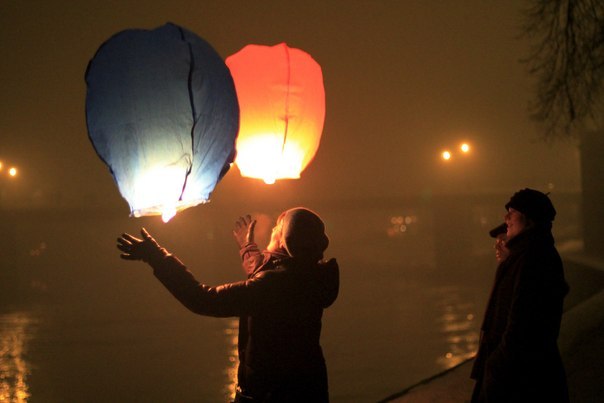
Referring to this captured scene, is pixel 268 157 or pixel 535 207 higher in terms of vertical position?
pixel 268 157

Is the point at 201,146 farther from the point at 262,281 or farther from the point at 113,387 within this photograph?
the point at 113,387

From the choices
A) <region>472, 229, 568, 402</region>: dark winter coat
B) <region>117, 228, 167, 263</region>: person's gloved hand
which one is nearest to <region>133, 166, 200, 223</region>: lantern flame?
<region>117, 228, 167, 263</region>: person's gloved hand

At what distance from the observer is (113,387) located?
77.2ft

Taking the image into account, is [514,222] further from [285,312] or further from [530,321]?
[285,312]

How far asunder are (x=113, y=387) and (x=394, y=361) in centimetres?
1207

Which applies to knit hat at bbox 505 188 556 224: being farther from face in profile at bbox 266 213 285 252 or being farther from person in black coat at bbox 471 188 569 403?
face in profile at bbox 266 213 285 252

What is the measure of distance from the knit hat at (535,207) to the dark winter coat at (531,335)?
0.28ft

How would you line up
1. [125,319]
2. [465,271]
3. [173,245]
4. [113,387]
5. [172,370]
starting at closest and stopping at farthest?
[113,387]
[172,370]
[125,319]
[465,271]
[173,245]

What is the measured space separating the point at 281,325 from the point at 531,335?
→ 1.29 metres

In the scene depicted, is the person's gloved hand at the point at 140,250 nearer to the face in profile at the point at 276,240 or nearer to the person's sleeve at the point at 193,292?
the person's sleeve at the point at 193,292

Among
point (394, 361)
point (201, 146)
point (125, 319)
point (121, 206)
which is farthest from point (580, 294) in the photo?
point (121, 206)

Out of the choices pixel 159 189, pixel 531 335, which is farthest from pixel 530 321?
pixel 159 189

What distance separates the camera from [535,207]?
3152 mm

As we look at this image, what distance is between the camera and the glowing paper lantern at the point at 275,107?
3.14 m
